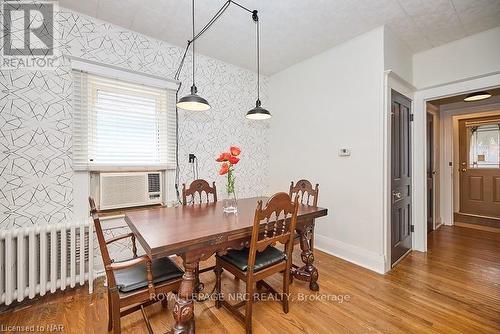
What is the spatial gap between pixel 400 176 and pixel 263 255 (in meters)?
2.17

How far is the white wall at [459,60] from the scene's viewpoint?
98.6 inches

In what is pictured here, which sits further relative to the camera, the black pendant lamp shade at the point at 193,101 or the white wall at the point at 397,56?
the white wall at the point at 397,56

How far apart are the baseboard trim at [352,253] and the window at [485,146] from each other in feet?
12.4

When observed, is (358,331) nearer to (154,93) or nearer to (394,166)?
(394,166)

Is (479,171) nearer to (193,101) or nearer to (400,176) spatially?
(400,176)

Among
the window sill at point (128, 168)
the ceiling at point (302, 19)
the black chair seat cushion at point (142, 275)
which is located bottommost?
the black chair seat cushion at point (142, 275)

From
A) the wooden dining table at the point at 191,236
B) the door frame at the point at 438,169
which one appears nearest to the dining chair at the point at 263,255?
the wooden dining table at the point at 191,236

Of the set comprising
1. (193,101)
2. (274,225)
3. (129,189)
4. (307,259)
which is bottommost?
(307,259)

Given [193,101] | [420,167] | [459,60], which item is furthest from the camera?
[420,167]

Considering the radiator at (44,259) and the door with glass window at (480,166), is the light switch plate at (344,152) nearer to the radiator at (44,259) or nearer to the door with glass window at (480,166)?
the radiator at (44,259)

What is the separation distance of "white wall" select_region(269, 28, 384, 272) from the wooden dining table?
0.90 metres

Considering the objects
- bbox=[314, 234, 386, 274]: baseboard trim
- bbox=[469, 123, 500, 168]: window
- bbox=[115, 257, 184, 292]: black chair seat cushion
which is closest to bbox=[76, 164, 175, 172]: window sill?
bbox=[115, 257, 184, 292]: black chair seat cushion
